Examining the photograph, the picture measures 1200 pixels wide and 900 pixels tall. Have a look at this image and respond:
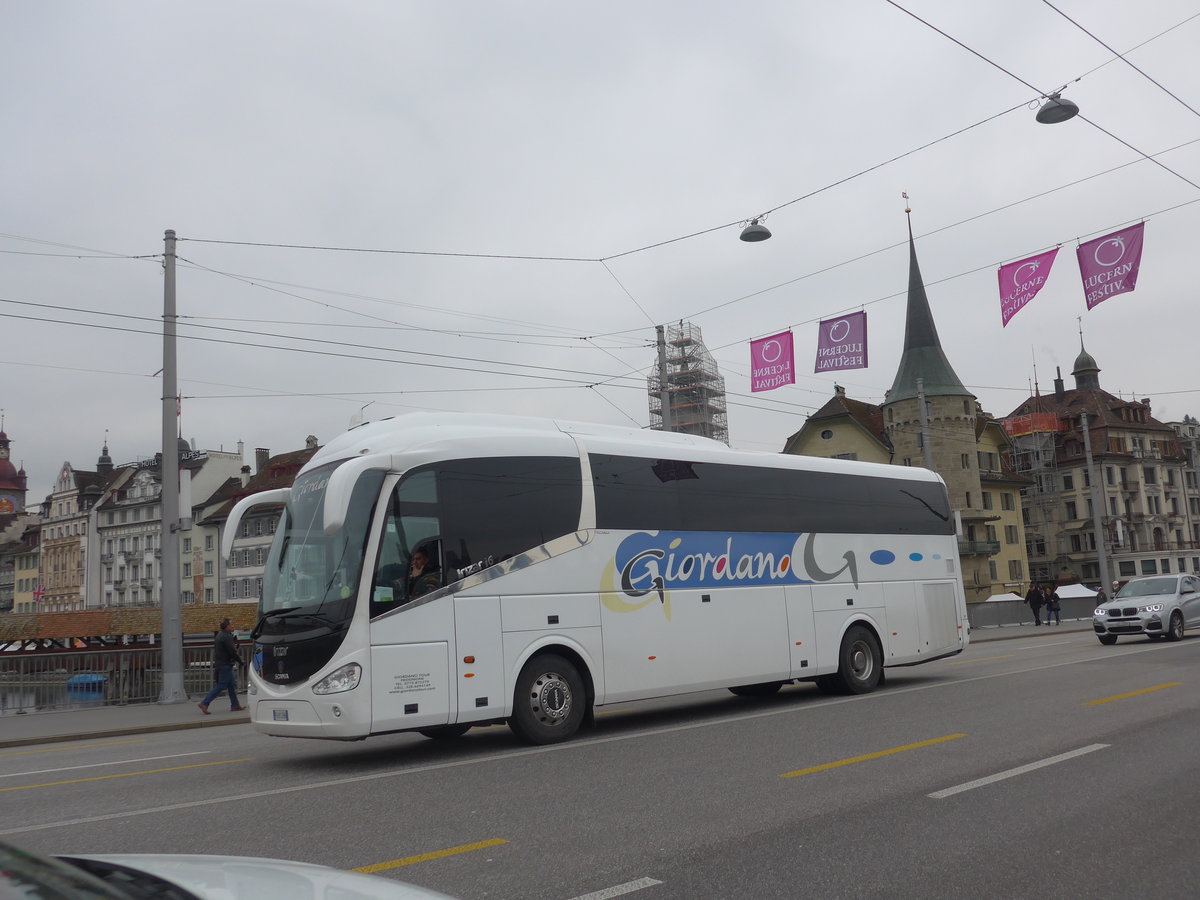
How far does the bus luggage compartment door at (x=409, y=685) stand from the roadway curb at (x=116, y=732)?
9048 mm

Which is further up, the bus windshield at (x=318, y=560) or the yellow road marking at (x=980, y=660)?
the bus windshield at (x=318, y=560)

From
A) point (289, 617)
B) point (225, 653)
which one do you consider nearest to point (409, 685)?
point (289, 617)

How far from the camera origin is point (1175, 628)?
2517cm

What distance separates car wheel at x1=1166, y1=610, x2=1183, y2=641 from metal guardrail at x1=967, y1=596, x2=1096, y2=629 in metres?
18.3

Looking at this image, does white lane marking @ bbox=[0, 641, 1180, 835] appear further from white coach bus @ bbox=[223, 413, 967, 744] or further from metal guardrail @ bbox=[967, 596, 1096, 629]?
metal guardrail @ bbox=[967, 596, 1096, 629]

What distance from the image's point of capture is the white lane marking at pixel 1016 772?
7.63m

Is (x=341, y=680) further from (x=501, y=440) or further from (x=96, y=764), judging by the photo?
(x=96, y=764)

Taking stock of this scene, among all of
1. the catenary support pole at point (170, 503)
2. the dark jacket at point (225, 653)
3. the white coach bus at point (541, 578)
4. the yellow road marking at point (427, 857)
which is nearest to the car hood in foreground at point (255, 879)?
the yellow road marking at point (427, 857)

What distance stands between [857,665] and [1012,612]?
36.4m

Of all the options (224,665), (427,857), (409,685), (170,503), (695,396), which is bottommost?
(427,857)

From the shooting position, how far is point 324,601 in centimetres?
1040

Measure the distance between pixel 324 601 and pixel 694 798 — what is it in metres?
4.50

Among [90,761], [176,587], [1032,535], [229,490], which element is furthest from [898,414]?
[90,761]

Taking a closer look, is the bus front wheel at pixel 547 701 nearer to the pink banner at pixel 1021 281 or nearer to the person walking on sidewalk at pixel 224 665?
the person walking on sidewalk at pixel 224 665
